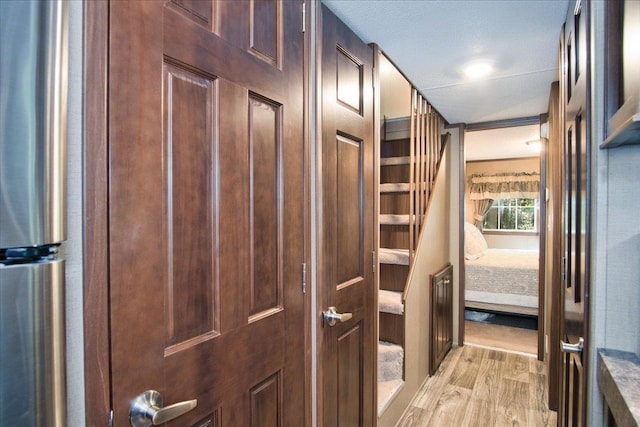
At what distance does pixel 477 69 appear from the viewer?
214cm

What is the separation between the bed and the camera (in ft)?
14.4

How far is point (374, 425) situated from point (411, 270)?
1.02 meters

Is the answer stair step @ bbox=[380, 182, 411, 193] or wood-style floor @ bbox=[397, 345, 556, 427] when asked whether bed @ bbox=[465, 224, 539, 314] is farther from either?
stair step @ bbox=[380, 182, 411, 193]

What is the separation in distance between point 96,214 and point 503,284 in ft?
15.8

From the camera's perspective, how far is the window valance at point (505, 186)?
267 inches

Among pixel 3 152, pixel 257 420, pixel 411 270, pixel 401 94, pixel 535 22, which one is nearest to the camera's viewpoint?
pixel 3 152

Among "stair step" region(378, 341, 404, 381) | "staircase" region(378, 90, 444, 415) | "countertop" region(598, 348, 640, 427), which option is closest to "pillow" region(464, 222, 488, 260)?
"staircase" region(378, 90, 444, 415)

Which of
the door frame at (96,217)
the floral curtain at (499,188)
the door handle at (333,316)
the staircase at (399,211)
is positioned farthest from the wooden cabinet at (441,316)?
the floral curtain at (499,188)

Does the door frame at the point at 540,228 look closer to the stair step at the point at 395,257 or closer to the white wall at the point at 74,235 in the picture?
the stair step at the point at 395,257

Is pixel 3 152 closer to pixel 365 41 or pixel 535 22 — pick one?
pixel 365 41

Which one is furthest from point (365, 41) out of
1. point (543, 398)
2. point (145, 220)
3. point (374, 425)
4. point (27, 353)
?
point (543, 398)

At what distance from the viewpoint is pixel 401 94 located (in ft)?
9.48

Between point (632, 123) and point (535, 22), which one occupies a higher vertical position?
point (535, 22)

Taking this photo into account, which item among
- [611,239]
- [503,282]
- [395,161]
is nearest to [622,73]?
[611,239]
